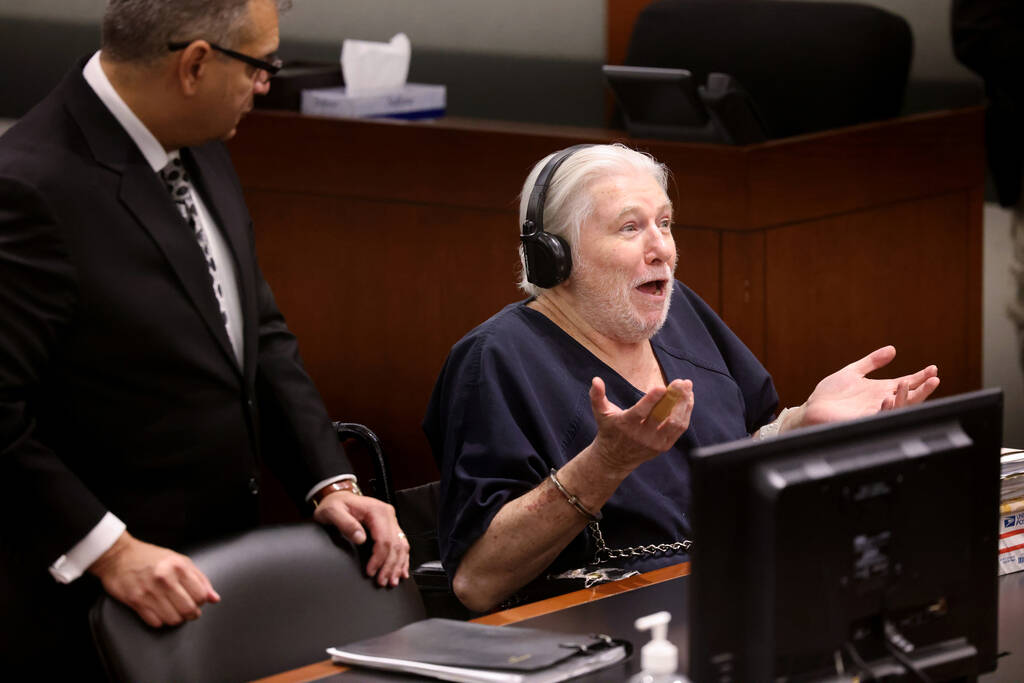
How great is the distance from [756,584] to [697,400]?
1018 millimetres

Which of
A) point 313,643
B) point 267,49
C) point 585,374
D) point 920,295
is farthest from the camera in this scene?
point 920,295

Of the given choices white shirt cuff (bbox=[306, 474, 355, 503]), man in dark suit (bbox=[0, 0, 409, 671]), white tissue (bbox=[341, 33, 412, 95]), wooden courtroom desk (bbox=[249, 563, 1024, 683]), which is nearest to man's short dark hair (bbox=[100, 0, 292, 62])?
man in dark suit (bbox=[0, 0, 409, 671])

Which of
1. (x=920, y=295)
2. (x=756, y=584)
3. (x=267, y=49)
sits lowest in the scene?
(x=920, y=295)

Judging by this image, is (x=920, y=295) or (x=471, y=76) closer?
(x=920, y=295)

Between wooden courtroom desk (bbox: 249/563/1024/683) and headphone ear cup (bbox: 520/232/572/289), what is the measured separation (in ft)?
1.64

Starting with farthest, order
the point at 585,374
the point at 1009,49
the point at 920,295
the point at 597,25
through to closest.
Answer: the point at 597,25 → the point at 1009,49 → the point at 920,295 → the point at 585,374

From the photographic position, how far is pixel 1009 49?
384 cm

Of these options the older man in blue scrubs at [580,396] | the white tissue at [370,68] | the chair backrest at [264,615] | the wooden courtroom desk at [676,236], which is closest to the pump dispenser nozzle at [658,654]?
the older man in blue scrubs at [580,396]

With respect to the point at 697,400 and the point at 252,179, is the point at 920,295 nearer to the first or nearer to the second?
the point at 697,400

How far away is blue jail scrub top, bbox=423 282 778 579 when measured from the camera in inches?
81.5

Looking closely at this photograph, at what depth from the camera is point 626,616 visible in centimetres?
176

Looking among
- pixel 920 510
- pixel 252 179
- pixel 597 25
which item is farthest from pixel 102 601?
pixel 597 25

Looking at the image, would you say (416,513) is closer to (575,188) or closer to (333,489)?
(333,489)

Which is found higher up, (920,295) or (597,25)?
(597,25)
